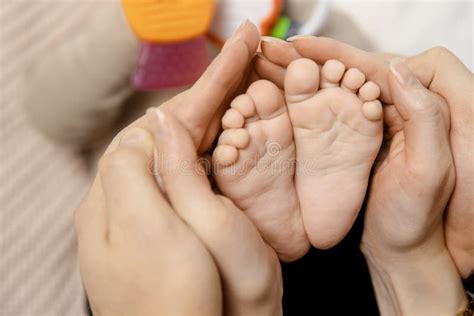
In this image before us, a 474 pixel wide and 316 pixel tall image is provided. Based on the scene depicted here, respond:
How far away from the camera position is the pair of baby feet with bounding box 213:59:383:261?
48cm

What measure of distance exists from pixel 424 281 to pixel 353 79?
216mm

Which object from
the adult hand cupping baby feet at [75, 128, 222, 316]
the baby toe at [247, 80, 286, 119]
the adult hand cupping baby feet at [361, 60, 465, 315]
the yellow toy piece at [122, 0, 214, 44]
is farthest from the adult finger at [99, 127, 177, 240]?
the yellow toy piece at [122, 0, 214, 44]

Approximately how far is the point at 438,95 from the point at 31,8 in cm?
70

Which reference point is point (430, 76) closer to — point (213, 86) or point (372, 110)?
point (372, 110)

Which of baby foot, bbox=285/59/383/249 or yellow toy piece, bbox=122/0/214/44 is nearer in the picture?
baby foot, bbox=285/59/383/249

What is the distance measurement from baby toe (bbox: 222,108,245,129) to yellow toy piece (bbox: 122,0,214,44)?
0.32 meters

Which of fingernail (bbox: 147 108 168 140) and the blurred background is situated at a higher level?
fingernail (bbox: 147 108 168 140)

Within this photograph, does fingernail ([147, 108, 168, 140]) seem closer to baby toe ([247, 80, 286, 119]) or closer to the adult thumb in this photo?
baby toe ([247, 80, 286, 119])

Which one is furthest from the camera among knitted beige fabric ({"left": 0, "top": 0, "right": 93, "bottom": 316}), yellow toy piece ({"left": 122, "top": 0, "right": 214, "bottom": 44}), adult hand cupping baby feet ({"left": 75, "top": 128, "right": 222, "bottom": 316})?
knitted beige fabric ({"left": 0, "top": 0, "right": 93, "bottom": 316})

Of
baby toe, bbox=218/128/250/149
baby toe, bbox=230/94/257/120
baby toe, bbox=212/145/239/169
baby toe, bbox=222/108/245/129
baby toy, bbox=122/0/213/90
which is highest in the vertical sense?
baby toe, bbox=230/94/257/120

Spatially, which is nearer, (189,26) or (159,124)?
(159,124)

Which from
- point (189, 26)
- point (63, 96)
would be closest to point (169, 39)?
point (189, 26)

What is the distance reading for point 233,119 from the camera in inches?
18.8

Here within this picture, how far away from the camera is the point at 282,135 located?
1.63 feet
